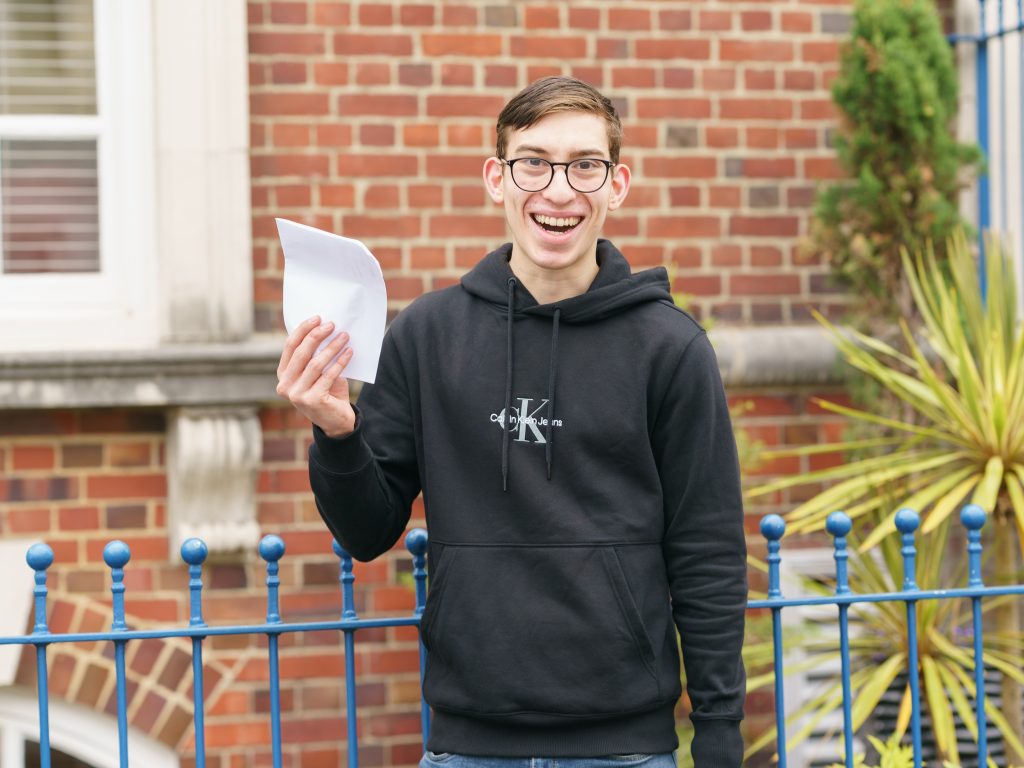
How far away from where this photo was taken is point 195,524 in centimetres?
428

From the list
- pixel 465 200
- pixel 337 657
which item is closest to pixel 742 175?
pixel 465 200

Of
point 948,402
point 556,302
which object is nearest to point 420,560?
point 556,302

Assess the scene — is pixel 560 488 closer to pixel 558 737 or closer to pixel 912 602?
pixel 558 737

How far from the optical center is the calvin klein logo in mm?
2275

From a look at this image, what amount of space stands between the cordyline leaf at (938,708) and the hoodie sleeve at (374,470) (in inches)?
76.0

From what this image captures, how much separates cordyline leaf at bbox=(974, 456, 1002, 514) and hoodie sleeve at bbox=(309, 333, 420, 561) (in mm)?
1970

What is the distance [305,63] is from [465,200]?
2.25 ft

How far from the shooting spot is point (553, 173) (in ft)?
7.56

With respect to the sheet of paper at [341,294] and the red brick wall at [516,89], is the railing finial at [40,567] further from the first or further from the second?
the red brick wall at [516,89]

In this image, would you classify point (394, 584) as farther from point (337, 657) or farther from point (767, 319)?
point (767, 319)

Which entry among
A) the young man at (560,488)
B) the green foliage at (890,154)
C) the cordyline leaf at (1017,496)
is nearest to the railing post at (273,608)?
the young man at (560,488)

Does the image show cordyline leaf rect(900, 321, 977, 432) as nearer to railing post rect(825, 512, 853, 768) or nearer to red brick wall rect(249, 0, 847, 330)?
red brick wall rect(249, 0, 847, 330)

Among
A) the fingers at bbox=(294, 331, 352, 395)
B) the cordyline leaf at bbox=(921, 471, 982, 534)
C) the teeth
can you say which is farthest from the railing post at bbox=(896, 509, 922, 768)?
the fingers at bbox=(294, 331, 352, 395)

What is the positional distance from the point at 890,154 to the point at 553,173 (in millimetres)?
2618
